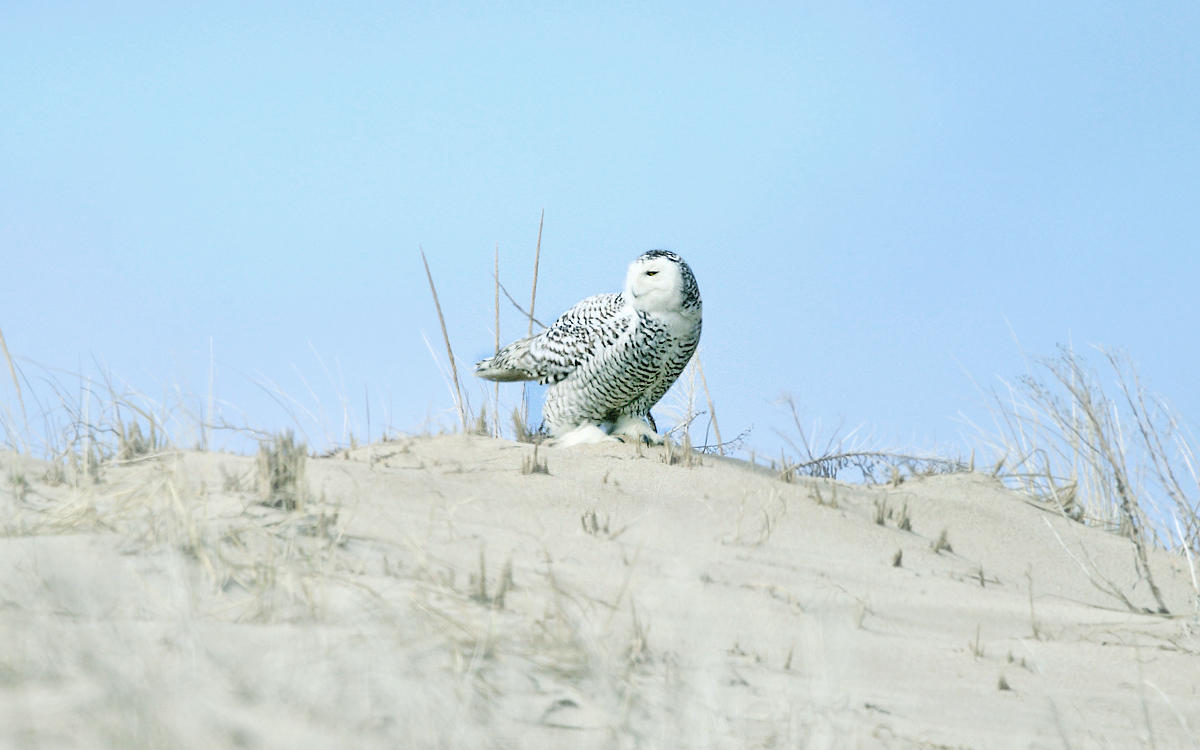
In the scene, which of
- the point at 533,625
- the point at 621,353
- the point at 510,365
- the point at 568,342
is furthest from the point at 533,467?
the point at 533,625

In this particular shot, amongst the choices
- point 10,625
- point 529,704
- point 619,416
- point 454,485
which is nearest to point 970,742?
point 529,704

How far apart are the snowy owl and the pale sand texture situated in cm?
116

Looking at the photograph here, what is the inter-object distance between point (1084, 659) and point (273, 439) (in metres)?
3.07

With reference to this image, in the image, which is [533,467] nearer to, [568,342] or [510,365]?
[568,342]

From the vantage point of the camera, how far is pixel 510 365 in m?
7.24

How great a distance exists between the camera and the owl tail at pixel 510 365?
23.4 ft

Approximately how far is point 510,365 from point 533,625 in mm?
4360

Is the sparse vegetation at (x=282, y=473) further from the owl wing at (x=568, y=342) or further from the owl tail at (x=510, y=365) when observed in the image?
the owl tail at (x=510, y=365)

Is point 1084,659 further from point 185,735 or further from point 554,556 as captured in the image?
point 185,735

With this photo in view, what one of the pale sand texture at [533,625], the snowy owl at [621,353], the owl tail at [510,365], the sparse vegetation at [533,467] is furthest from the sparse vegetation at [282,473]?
the owl tail at [510,365]

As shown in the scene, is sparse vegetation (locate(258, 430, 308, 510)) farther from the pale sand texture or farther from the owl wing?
the owl wing

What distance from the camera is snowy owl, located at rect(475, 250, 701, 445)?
21.2 feet

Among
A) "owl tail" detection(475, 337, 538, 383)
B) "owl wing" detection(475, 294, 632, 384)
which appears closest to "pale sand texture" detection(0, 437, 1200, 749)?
"owl wing" detection(475, 294, 632, 384)

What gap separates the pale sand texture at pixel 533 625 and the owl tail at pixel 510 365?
1.73 meters
